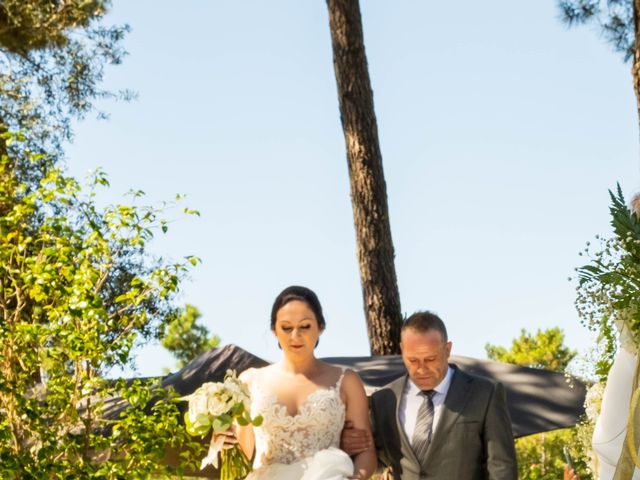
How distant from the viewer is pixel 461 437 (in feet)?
15.7

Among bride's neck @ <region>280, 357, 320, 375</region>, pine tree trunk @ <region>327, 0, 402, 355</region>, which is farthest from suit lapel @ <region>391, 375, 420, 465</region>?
pine tree trunk @ <region>327, 0, 402, 355</region>

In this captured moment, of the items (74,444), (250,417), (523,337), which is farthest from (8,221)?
(523,337)

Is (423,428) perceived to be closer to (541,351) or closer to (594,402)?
(594,402)

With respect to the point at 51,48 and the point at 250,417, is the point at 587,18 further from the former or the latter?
the point at 250,417

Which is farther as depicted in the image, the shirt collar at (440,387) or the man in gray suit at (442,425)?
the shirt collar at (440,387)

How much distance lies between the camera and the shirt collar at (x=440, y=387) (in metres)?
4.87

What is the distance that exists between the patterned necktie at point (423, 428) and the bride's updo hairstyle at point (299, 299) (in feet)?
1.84

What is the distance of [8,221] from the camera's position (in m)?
6.83

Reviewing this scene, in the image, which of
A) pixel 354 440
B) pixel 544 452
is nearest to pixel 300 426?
pixel 354 440

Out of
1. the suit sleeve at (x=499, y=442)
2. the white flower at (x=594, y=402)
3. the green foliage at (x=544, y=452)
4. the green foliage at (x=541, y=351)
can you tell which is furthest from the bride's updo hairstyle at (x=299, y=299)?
the green foliage at (x=541, y=351)

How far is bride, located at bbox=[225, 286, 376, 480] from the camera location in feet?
16.1

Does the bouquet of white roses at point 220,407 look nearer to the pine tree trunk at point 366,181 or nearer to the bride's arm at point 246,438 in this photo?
the bride's arm at point 246,438

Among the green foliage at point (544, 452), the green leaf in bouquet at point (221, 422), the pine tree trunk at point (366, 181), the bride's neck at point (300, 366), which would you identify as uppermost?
the pine tree trunk at point (366, 181)

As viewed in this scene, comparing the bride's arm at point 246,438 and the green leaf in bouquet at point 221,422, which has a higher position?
the green leaf in bouquet at point 221,422
